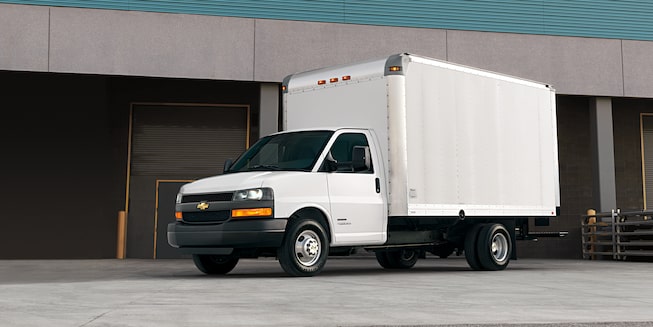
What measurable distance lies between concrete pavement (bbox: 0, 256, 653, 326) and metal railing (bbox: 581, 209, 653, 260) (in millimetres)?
8914

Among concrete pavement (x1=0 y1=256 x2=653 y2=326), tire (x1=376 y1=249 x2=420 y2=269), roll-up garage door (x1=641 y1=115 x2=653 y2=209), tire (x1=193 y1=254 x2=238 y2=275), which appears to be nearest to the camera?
concrete pavement (x1=0 y1=256 x2=653 y2=326)

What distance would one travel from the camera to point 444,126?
528 inches

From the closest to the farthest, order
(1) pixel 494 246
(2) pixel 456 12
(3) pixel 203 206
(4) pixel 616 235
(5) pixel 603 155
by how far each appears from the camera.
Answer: (3) pixel 203 206, (1) pixel 494 246, (4) pixel 616 235, (2) pixel 456 12, (5) pixel 603 155

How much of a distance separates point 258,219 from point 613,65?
15183 mm

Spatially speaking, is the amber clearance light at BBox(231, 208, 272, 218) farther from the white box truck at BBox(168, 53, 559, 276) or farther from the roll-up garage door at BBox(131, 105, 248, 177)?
the roll-up garage door at BBox(131, 105, 248, 177)

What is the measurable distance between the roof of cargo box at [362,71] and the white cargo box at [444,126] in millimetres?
17

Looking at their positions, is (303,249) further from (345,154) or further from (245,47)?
(245,47)

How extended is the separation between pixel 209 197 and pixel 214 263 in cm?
177

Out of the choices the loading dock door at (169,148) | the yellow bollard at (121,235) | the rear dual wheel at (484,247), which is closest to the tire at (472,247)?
the rear dual wheel at (484,247)

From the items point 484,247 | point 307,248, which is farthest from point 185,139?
point 307,248

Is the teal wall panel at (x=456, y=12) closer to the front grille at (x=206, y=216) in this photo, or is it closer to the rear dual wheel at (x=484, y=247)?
the rear dual wheel at (x=484, y=247)

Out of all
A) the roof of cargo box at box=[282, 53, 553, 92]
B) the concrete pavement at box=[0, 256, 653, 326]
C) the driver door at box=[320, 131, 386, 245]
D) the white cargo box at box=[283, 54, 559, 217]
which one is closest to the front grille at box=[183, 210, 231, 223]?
the concrete pavement at box=[0, 256, 653, 326]

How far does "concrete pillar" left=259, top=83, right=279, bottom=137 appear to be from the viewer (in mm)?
20141

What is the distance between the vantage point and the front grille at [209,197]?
11.5 metres
